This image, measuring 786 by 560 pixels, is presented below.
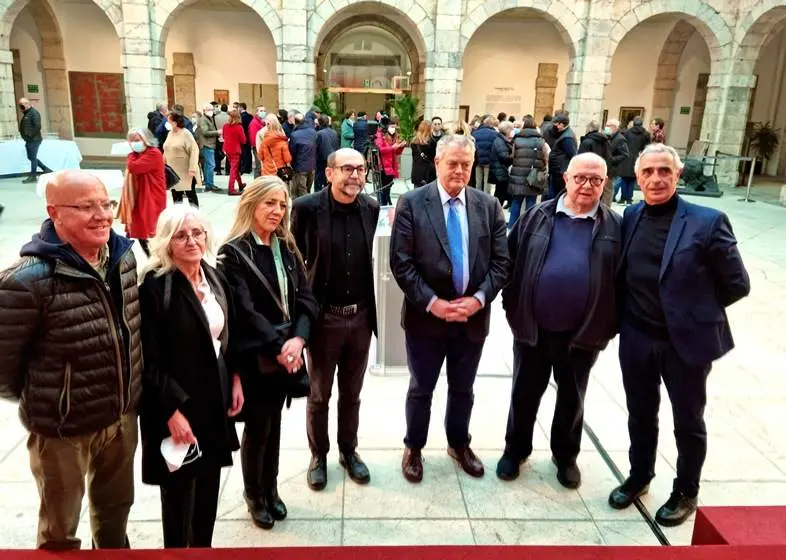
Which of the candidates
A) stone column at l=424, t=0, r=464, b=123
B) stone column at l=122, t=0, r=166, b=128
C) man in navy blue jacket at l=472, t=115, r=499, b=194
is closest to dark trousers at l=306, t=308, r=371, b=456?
man in navy blue jacket at l=472, t=115, r=499, b=194

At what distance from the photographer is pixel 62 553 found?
4.44ft

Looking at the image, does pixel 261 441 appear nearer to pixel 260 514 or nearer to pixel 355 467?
pixel 260 514

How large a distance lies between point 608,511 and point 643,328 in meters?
0.94

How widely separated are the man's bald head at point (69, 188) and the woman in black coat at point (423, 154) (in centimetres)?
804

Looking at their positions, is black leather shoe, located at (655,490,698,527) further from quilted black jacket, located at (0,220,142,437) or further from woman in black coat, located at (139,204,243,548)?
quilted black jacket, located at (0,220,142,437)

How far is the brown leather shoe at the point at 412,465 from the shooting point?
319cm

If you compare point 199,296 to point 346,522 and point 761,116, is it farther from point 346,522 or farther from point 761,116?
point 761,116

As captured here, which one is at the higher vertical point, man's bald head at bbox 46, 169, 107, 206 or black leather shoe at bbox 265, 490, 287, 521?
man's bald head at bbox 46, 169, 107, 206

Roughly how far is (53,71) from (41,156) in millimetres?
5156

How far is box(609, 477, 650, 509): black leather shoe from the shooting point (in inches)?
118

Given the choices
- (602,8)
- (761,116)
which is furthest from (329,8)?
(761,116)

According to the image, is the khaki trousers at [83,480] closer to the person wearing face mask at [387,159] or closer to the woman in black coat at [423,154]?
the woman in black coat at [423,154]

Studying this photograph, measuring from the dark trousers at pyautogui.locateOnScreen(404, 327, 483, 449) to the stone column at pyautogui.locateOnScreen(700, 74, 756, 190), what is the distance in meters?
14.0

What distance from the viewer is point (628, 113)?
18.3 m
